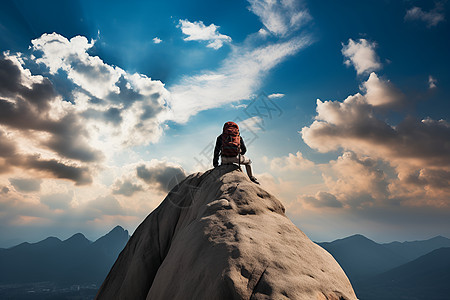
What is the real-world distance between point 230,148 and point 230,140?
376mm

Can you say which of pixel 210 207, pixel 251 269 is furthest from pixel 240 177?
pixel 251 269

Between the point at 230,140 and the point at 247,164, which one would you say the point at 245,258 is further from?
the point at 247,164

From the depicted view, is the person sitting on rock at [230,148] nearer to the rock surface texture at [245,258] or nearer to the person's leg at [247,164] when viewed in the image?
the person's leg at [247,164]

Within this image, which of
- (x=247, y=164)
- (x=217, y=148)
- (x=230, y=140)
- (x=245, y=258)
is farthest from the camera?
(x=247, y=164)

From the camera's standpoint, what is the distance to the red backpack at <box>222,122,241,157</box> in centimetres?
1143

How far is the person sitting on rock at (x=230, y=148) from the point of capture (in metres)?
11.4

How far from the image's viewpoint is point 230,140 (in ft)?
37.8

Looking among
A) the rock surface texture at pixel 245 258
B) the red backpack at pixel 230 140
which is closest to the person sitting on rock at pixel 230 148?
the red backpack at pixel 230 140

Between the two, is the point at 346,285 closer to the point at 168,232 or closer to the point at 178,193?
the point at 168,232

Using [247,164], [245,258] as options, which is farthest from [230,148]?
[245,258]

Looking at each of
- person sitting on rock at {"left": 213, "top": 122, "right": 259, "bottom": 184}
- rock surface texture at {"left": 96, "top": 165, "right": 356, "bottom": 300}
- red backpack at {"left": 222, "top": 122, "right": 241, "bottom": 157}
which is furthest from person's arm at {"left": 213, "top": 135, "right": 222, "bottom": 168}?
rock surface texture at {"left": 96, "top": 165, "right": 356, "bottom": 300}

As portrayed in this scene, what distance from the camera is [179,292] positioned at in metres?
5.71

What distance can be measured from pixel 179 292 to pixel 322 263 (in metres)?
3.31

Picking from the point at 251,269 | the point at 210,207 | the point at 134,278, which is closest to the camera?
the point at 251,269
